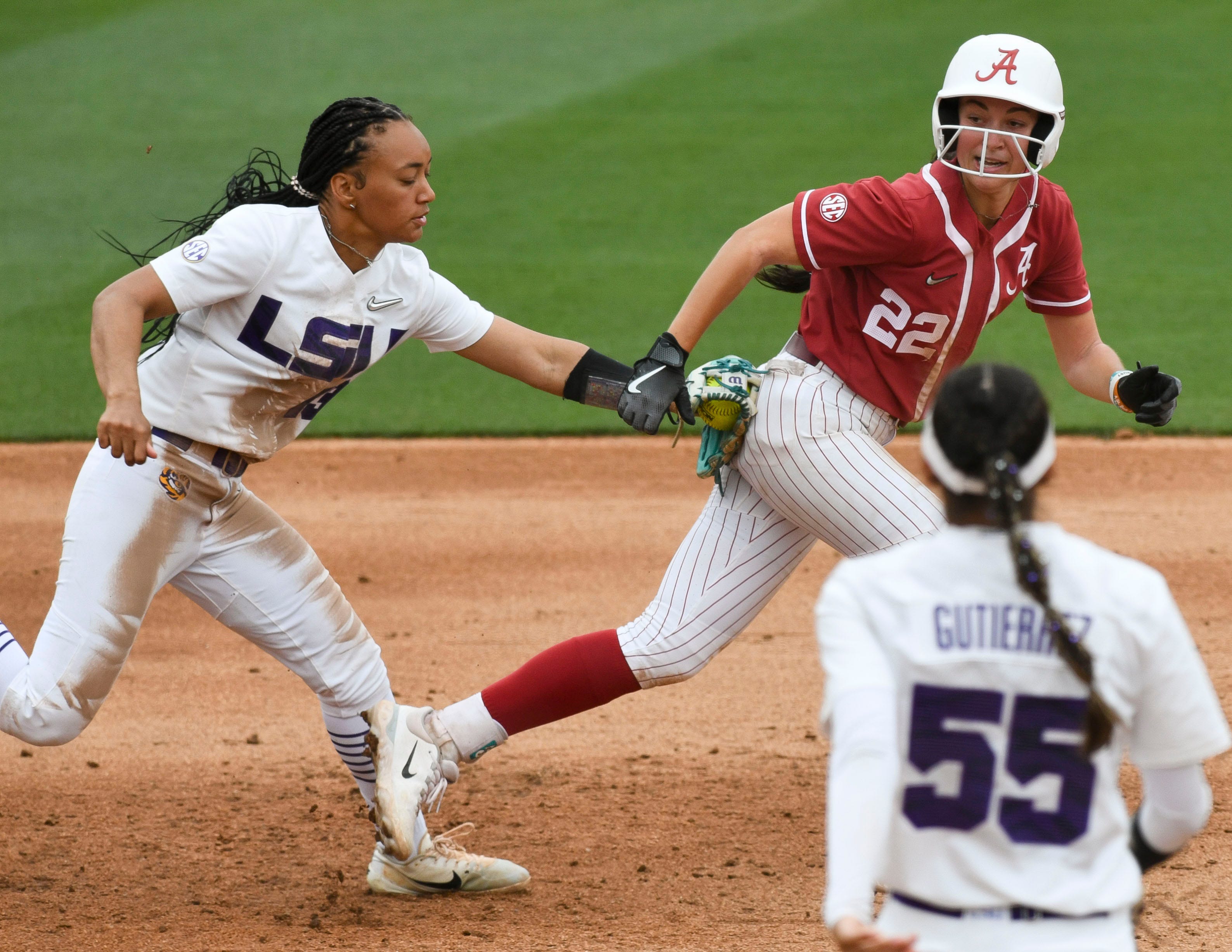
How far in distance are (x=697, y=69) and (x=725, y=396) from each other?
45.6 ft

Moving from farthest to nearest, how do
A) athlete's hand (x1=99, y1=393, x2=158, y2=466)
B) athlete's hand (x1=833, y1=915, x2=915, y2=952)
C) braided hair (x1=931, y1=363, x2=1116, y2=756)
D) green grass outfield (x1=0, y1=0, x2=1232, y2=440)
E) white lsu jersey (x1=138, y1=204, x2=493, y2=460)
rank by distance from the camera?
1. green grass outfield (x1=0, y1=0, x2=1232, y2=440)
2. white lsu jersey (x1=138, y1=204, x2=493, y2=460)
3. athlete's hand (x1=99, y1=393, x2=158, y2=466)
4. braided hair (x1=931, y1=363, x2=1116, y2=756)
5. athlete's hand (x1=833, y1=915, x2=915, y2=952)

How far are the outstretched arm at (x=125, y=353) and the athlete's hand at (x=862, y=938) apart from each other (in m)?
1.88

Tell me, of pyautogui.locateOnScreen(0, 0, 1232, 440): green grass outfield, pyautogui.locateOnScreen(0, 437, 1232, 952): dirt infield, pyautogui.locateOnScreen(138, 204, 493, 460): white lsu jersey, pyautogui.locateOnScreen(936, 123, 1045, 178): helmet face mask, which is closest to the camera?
pyautogui.locateOnScreen(138, 204, 493, 460): white lsu jersey

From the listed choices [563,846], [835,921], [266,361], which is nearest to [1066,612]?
[835,921]

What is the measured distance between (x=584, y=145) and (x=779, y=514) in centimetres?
1164

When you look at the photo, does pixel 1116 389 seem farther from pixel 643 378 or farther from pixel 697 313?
pixel 643 378

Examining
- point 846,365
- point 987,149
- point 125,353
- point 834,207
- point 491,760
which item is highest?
point 987,149

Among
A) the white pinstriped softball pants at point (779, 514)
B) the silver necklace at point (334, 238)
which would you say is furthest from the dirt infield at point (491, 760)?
the silver necklace at point (334, 238)

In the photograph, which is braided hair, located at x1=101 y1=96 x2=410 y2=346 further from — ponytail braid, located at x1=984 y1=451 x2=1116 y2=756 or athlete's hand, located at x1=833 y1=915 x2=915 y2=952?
athlete's hand, located at x1=833 y1=915 x2=915 y2=952

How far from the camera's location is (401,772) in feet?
11.1

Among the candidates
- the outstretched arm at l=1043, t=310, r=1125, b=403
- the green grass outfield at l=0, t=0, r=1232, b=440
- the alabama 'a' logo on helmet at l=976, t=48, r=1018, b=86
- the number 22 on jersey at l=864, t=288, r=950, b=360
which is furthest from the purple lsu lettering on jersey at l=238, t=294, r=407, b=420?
the green grass outfield at l=0, t=0, r=1232, b=440

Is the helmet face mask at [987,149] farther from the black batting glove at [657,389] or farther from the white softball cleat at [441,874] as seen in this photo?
the white softball cleat at [441,874]

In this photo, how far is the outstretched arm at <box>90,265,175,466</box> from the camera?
9.86 feet

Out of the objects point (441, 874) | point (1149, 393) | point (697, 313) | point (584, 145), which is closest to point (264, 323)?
point (697, 313)
